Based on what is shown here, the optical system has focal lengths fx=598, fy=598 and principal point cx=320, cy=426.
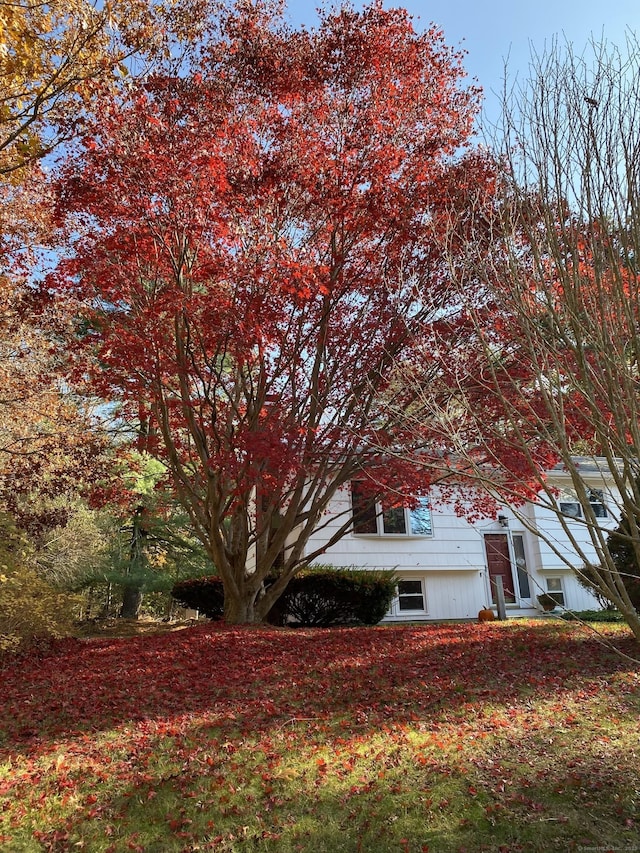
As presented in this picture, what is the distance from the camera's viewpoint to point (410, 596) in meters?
15.6

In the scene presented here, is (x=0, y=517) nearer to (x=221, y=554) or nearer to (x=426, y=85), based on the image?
(x=221, y=554)

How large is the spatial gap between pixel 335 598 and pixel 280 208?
797cm

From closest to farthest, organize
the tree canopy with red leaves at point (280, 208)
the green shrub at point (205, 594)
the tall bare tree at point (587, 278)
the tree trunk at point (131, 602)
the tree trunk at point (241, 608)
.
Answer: the tall bare tree at point (587, 278) < the tree canopy with red leaves at point (280, 208) < the tree trunk at point (241, 608) < the green shrub at point (205, 594) < the tree trunk at point (131, 602)

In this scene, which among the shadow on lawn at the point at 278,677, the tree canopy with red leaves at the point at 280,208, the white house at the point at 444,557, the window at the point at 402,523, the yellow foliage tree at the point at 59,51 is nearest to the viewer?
the yellow foliage tree at the point at 59,51

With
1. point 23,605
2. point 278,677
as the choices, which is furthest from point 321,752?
point 23,605

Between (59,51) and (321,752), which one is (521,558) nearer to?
(321,752)

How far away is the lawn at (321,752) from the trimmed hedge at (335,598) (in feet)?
16.4

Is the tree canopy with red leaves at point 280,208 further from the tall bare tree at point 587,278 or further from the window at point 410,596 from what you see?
the window at point 410,596

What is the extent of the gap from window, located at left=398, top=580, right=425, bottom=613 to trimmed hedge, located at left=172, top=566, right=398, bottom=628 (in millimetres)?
2879


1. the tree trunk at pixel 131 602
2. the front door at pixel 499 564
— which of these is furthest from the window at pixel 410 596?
the tree trunk at pixel 131 602

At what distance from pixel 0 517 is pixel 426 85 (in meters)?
8.66

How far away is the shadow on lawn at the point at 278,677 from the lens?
5191mm

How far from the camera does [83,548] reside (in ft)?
51.0

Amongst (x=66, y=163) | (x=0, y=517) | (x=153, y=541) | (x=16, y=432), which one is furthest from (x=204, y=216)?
(x=153, y=541)
